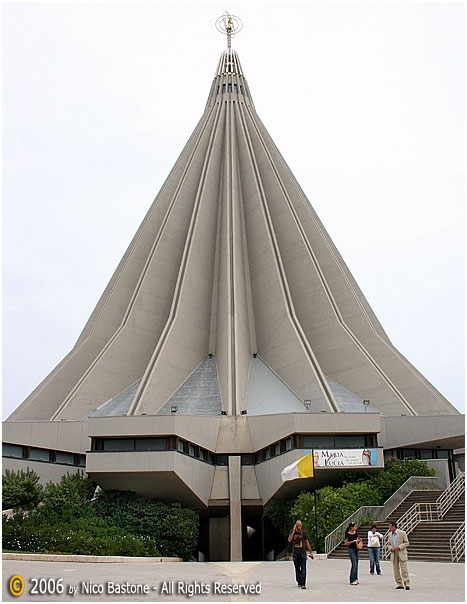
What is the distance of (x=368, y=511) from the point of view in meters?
21.2

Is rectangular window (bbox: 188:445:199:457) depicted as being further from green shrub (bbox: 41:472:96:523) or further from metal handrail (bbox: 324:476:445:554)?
metal handrail (bbox: 324:476:445:554)

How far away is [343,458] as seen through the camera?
79.0 feet

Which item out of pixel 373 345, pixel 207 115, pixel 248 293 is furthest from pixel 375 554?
pixel 207 115

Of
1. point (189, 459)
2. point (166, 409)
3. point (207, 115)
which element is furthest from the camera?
point (207, 115)

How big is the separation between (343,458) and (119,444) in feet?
32.0

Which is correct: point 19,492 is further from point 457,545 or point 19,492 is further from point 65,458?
point 457,545

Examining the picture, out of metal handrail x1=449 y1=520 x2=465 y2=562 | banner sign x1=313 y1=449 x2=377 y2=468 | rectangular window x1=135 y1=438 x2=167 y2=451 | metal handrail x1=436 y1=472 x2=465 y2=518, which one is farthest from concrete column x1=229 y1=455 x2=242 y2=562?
metal handrail x1=449 y1=520 x2=465 y2=562

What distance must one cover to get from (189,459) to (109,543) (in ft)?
23.8

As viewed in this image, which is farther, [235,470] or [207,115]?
[207,115]

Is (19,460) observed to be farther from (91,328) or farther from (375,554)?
(375,554)

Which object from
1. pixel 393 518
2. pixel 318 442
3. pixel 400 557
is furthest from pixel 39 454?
pixel 400 557

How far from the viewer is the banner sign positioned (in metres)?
23.9

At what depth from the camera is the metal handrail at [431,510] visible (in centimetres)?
1941

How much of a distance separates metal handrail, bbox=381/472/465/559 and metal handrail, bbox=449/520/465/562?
6.97 feet
